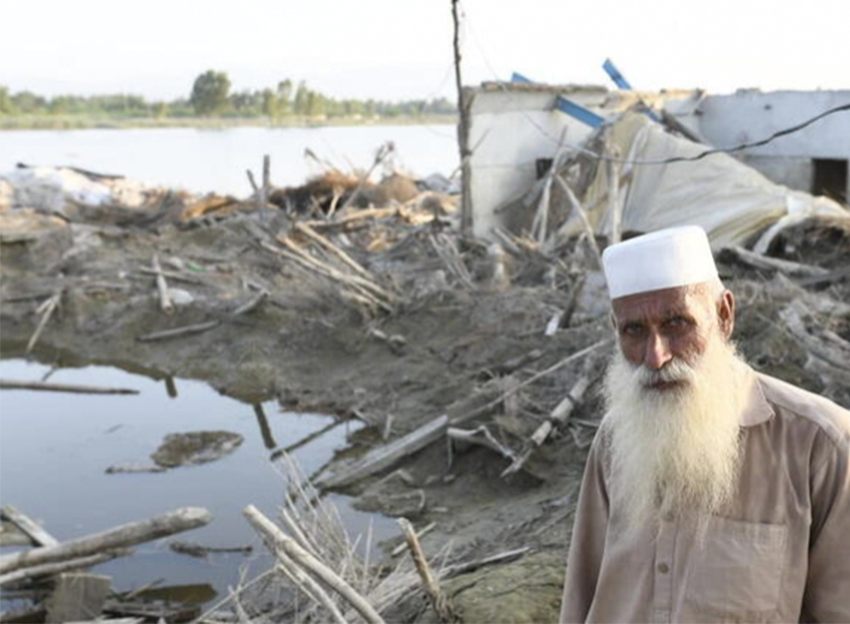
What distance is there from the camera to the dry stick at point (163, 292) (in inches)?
585

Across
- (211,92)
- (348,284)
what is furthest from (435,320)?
(211,92)

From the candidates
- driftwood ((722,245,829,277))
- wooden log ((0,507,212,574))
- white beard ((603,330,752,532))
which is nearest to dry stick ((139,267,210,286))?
driftwood ((722,245,829,277))

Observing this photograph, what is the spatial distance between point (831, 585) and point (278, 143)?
68.7 m

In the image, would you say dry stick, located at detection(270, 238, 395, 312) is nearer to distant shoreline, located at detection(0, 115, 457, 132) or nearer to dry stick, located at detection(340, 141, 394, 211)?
dry stick, located at detection(340, 141, 394, 211)

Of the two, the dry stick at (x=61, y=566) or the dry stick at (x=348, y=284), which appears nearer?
the dry stick at (x=61, y=566)

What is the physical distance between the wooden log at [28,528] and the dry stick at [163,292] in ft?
23.8

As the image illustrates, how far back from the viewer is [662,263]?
92.0 inches

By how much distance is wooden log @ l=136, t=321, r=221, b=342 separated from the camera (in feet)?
46.3

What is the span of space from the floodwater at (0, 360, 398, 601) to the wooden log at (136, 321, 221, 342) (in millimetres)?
649

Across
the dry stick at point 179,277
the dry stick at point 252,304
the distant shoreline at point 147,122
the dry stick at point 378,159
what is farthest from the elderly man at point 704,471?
the distant shoreline at point 147,122

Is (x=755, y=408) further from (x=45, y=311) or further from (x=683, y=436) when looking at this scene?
(x=45, y=311)

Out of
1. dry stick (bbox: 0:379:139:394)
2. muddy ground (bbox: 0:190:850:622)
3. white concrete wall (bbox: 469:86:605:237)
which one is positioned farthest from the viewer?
white concrete wall (bbox: 469:86:605:237)

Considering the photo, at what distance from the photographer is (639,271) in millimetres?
2363

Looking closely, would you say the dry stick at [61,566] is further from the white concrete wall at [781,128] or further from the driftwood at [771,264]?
the white concrete wall at [781,128]
